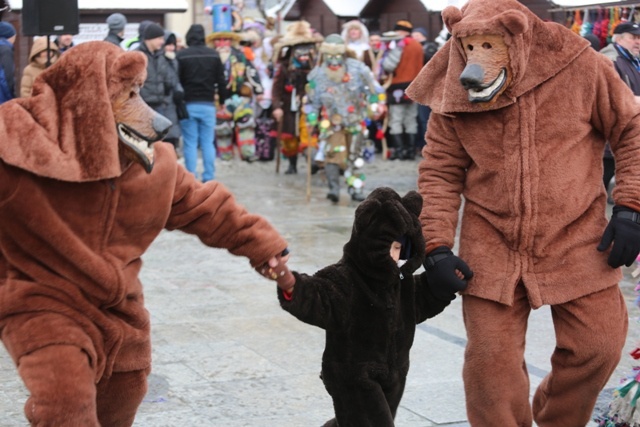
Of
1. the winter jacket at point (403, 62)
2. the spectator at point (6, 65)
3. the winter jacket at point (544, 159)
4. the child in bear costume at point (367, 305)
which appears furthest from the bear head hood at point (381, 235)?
the winter jacket at point (403, 62)

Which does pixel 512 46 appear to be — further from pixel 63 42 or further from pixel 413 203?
pixel 63 42

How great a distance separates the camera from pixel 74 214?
12.9 ft

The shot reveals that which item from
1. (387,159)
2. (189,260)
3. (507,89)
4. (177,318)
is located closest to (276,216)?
(189,260)

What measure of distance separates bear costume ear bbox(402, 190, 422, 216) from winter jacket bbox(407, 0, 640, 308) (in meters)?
0.21

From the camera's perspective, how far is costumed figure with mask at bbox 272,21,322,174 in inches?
576

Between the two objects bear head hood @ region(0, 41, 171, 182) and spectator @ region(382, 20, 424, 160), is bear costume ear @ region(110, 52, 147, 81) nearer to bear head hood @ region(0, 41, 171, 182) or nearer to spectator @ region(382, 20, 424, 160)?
bear head hood @ region(0, 41, 171, 182)

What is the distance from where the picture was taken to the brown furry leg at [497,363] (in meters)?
4.52

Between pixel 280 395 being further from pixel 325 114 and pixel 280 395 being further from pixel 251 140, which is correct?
pixel 251 140

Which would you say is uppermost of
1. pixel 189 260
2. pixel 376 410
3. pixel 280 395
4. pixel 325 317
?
pixel 325 317

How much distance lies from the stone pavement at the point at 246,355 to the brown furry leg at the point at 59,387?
5.10 feet

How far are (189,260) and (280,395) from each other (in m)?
3.92

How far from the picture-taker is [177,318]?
7.37 metres

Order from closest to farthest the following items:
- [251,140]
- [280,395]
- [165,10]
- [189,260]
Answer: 1. [280,395]
2. [189,260]
3. [251,140]
4. [165,10]

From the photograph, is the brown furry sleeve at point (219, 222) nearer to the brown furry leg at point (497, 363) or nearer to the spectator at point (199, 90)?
the brown furry leg at point (497, 363)
